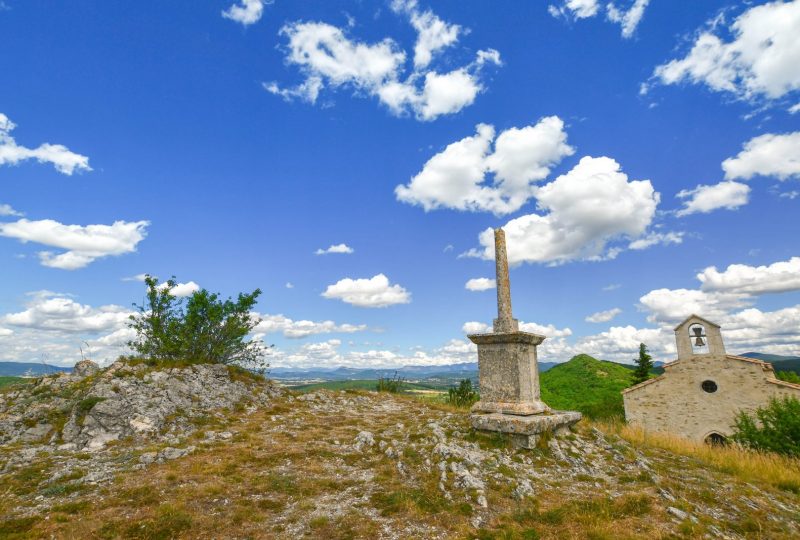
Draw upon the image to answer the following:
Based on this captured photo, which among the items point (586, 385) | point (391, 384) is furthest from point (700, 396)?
point (391, 384)

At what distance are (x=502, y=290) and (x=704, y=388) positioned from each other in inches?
983

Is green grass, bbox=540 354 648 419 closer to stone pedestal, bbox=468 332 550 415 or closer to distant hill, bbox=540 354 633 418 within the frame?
distant hill, bbox=540 354 633 418

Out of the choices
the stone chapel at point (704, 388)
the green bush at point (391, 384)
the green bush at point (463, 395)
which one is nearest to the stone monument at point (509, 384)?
the green bush at point (463, 395)

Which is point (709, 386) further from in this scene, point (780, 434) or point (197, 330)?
point (197, 330)

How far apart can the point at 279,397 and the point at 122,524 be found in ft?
37.0

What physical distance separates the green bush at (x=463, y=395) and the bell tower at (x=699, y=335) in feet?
52.1

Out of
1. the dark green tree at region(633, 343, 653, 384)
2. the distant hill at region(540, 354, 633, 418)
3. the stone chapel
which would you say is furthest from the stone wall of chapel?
the dark green tree at region(633, 343, 653, 384)

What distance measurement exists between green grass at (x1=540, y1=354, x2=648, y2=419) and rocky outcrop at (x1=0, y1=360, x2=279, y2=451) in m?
33.3

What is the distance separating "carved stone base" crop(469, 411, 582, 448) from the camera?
8852 mm

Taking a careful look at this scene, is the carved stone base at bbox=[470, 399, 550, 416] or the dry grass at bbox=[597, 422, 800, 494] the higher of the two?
the carved stone base at bbox=[470, 399, 550, 416]

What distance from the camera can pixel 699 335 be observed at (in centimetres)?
2555

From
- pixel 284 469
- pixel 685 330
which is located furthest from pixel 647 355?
pixel 284 469

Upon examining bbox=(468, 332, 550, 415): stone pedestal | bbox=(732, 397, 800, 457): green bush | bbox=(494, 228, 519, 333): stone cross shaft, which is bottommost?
bbox=(732, 397, 800, 457): green bush

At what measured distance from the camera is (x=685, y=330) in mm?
25875
